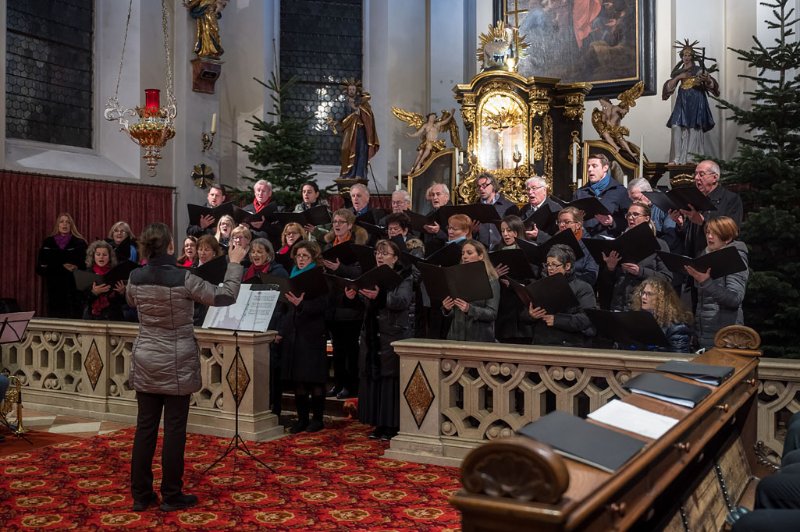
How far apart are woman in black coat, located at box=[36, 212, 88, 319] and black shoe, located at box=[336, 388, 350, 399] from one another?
12.9 ft

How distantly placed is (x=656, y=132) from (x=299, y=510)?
10.5 metres

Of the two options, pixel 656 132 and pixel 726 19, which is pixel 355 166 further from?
pixel 726 19

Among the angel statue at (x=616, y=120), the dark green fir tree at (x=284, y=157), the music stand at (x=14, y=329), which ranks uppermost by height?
the angel statue at (x=616, y=120)

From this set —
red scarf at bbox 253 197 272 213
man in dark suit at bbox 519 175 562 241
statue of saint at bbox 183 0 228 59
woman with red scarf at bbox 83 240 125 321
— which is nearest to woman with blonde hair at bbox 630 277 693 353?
man in dark suit at bbox 519 175 562 241

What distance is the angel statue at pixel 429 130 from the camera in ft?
42.6

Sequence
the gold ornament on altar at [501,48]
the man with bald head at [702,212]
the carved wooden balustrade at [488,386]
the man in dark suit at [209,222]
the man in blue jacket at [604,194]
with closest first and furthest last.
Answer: the carved wooden balustrade at [488,386] → the man with bald head at [702,212] → the man in blue jacket at [604,194] → the man in dark suit at [209,222] → the gold ornament on altar at [501,48]

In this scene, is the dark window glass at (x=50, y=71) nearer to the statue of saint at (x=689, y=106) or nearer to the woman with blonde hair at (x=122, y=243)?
the woman with blonde hair at (x=122, y=243)

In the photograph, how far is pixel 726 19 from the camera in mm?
12758

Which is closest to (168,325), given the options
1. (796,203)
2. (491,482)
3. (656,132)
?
(491,482)

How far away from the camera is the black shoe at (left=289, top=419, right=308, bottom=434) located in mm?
6355

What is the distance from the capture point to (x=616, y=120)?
12.2m

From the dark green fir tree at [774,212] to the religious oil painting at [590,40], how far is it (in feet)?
15.5

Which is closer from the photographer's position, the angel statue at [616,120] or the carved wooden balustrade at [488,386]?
the carved wooden balustrade at [488,386]

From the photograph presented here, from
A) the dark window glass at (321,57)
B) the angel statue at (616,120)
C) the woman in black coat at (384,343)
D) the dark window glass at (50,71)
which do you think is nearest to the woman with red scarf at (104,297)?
the woman in black coat at (384,343)
